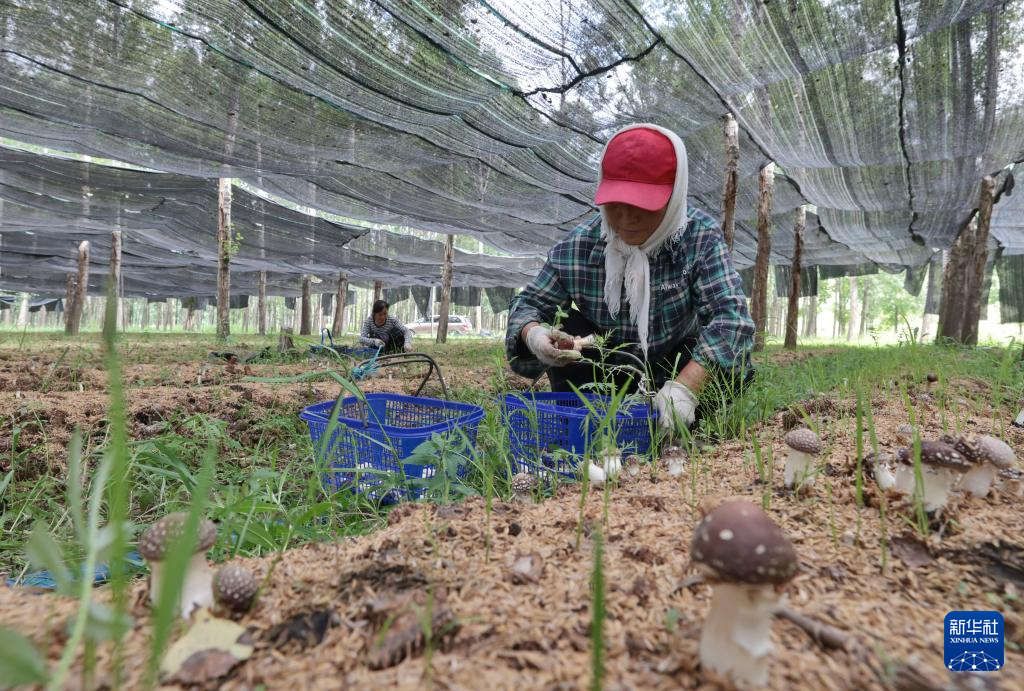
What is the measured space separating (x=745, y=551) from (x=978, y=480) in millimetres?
1036

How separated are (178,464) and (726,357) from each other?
6.77 ft

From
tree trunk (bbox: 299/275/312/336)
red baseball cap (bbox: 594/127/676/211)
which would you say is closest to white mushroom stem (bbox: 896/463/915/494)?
red baseball cap (bbox: 594/127/676/211)

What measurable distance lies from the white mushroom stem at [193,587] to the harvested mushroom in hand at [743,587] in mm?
780

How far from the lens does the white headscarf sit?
228 centimetres

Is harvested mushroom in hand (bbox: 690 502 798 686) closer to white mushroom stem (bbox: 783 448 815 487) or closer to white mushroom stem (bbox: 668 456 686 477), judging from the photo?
white mushroom stem (bbox: 783 448 815 487)

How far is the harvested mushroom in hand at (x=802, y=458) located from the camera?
1.22 m

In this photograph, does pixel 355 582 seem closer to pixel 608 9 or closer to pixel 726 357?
pixel 726 357

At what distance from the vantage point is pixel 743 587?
64cm

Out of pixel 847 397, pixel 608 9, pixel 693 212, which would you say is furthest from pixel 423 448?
pixel 608 9

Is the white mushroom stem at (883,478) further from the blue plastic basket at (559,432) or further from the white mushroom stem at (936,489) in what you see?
the blue plastic basket at (559,432)

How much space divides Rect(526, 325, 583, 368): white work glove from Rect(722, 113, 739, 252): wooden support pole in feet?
14.3

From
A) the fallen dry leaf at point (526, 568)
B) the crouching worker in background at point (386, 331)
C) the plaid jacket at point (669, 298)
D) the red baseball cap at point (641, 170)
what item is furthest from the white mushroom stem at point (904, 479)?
the crouching worker in background at point (386, 331)

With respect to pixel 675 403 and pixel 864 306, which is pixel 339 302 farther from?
pixel 864 306

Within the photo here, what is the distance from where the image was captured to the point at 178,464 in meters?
1.54
